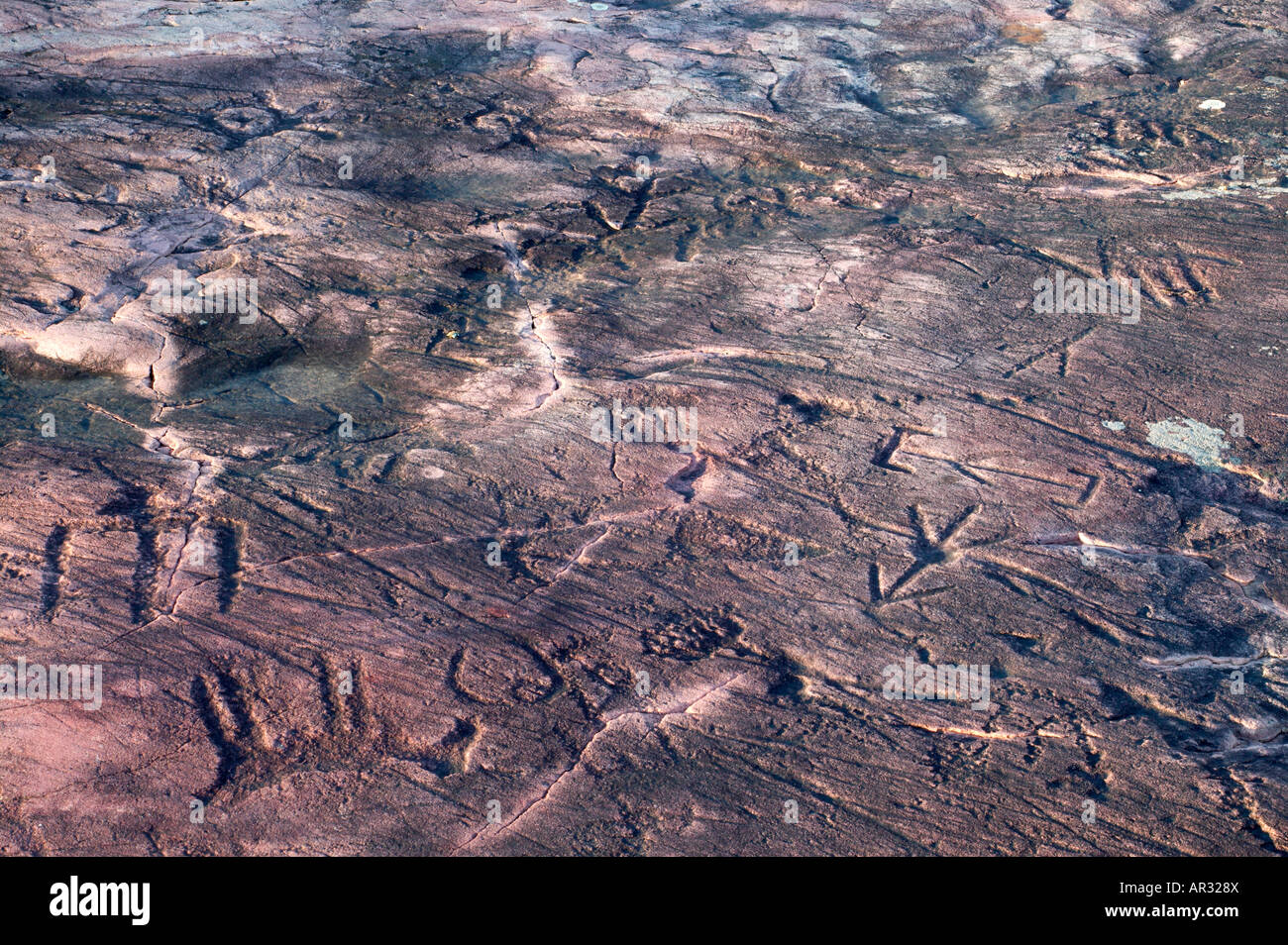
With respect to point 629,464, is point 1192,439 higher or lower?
higher

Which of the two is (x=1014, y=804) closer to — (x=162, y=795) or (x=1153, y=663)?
(x=1153, y=663)

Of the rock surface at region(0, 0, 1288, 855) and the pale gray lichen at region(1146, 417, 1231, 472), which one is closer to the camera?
the rock surface at region(0, 0, 1288, 855)

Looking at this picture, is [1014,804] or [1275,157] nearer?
[1014,804]

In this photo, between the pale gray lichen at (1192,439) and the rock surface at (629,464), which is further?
the pale gray lichen at (1192,439)

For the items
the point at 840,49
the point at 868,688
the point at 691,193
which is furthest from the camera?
the point at 840,49

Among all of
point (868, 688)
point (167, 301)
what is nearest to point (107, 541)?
point (167, 301)

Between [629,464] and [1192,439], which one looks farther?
[1192,439]

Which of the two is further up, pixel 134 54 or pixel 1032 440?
pixel 134 54

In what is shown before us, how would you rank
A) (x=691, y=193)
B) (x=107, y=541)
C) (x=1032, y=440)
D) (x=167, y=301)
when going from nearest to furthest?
(x=107, y=541)
(x=1032, y=440)
(x=167, y=301)
(x=691, y=193)
